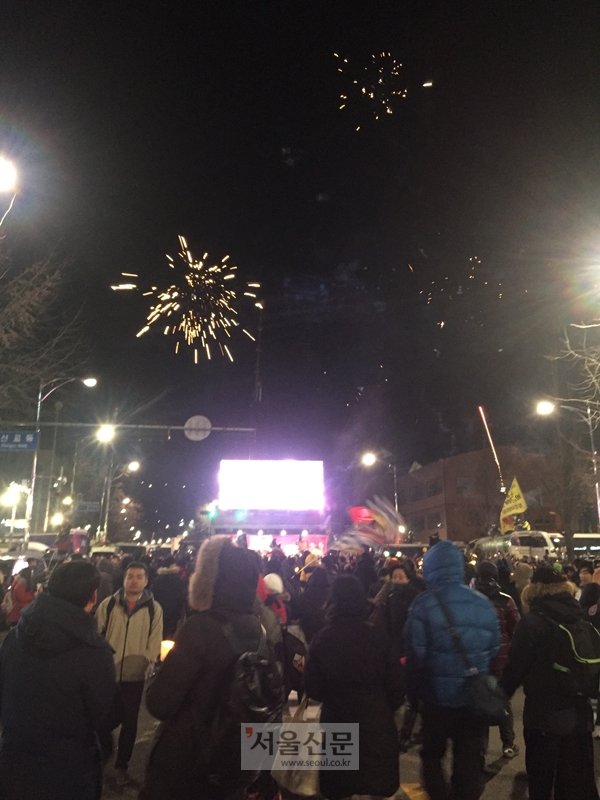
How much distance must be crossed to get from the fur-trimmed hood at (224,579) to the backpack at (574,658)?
2425mm

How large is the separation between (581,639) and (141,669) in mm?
3900

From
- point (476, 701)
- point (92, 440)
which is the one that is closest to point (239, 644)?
point (476, 701)

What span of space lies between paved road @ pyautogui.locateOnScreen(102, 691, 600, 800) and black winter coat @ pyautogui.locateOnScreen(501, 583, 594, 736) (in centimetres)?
122

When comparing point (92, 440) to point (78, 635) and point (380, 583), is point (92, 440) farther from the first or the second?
point (78, 635)

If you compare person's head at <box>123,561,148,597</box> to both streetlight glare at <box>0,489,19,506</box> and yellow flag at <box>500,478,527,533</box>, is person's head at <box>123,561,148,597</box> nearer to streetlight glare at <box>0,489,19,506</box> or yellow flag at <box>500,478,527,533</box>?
yellow flag at <box>500,478,527,533</box>

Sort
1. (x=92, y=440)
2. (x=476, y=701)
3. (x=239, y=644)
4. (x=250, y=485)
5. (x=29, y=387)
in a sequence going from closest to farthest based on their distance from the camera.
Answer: (x=239, y=644) < (x=476, y=701) < (x=29, y=387) < (x=250, y=485) < (x=92, y=440)

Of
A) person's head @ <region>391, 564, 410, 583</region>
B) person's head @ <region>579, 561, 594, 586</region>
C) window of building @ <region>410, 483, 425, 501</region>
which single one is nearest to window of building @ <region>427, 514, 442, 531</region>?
window of building @ <region>410, 483, 425, 501</region>

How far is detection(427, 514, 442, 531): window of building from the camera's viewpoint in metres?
60.2

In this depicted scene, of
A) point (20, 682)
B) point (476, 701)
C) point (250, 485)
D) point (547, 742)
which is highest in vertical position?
point (250, 485)

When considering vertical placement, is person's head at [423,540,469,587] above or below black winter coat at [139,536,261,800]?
above

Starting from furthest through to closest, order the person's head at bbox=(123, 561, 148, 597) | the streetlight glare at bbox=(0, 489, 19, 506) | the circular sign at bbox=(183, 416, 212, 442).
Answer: the streetlight glare at bbox=(0, 489, 19, 506), the circular sign at bbox=(183, 416, 212, 442), the person's head at bbox=(123, 561, 148, 597)

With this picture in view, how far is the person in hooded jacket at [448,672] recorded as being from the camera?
159 inches

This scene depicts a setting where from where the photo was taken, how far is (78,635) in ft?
10.3

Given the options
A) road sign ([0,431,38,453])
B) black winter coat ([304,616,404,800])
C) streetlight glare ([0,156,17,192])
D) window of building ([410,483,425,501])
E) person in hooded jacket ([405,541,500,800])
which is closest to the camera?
black winter coat ([304,616,404,800])
